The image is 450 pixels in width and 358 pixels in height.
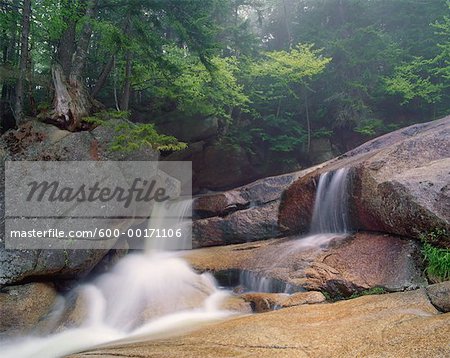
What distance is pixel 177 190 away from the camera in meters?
9.04

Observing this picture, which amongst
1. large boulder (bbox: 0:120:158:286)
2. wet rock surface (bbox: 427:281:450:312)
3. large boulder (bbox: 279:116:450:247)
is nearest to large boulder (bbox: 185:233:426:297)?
large boulder (bbox: 279:116:450:247)

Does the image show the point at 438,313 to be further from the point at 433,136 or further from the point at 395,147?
the point at 433,136

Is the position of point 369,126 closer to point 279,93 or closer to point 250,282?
point 279,93

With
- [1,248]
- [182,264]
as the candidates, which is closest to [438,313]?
[182,264]

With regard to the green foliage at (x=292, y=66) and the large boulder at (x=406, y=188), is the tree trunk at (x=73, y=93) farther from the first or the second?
the green foliage at (x=292, y=66)

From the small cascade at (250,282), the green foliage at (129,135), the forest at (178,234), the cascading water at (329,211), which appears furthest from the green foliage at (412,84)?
the small cascade at (250,282)

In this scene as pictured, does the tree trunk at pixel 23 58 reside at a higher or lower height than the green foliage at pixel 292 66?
lower

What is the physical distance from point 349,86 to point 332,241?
1230 cm

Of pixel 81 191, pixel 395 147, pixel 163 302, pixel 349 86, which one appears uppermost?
pixel 349 86

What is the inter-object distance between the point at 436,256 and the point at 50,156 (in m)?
7.38

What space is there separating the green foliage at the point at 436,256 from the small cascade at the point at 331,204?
7.17 ft

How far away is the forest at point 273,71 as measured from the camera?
32.3 feet

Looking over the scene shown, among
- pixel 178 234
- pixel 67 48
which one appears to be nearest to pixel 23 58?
pixel 67 48

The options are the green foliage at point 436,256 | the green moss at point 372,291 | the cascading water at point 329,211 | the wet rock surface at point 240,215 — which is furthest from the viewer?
the wet rock surface at point 240,215
